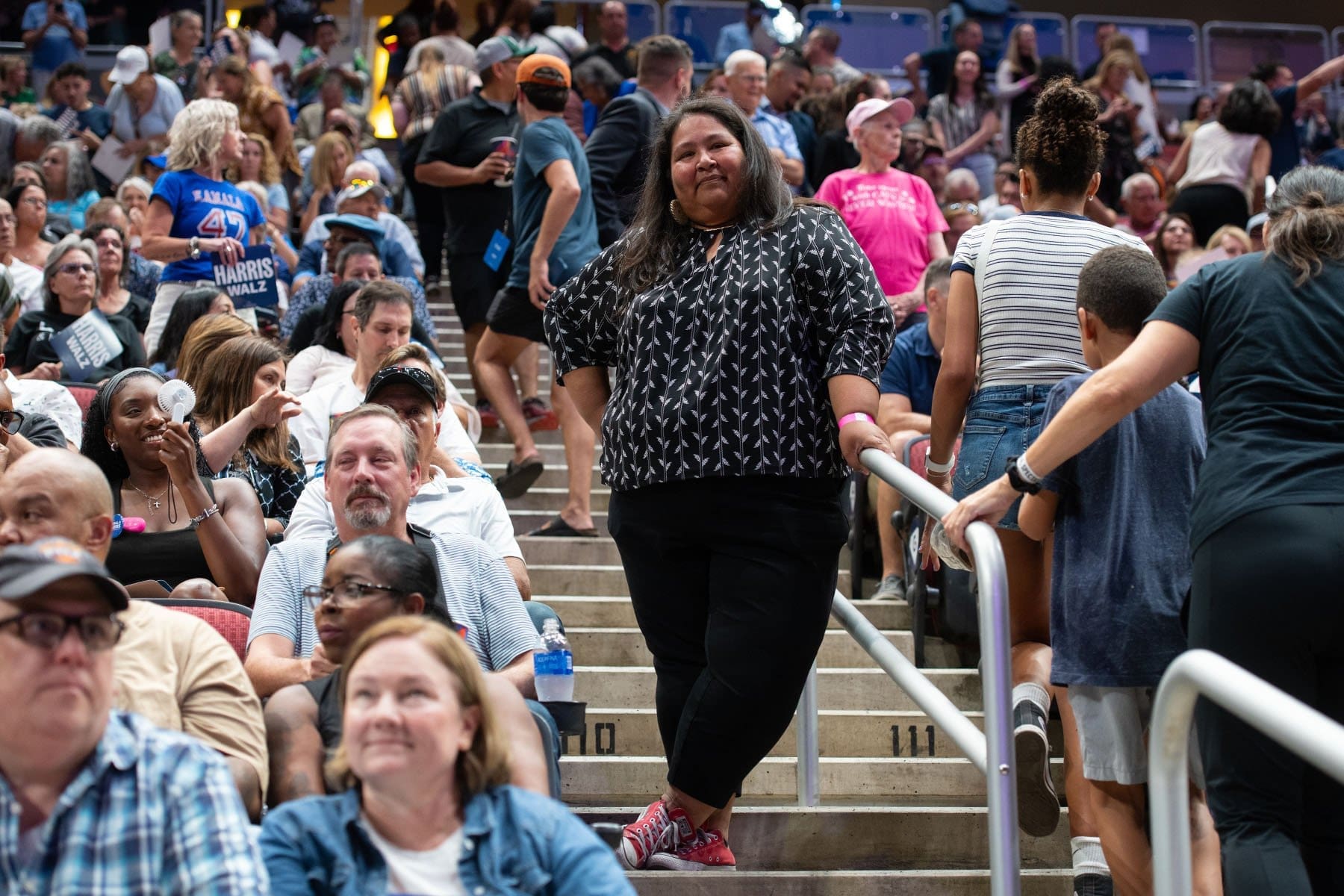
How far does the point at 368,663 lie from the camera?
2412 millimetres

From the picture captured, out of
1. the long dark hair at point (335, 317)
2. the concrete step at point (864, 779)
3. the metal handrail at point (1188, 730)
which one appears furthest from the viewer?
the long dark hair at point (335, 317)

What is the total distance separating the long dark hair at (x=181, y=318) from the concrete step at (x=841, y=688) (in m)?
2.24

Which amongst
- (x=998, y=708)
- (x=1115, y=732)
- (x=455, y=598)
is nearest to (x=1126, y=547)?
(x=1115, y=732)

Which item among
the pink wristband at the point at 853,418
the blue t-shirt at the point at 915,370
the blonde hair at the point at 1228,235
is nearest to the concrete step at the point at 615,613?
the blue t-shirt at the point at 915,370

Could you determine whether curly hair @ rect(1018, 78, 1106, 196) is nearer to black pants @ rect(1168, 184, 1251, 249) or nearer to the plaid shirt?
the plaid shirt

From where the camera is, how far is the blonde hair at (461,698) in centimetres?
245

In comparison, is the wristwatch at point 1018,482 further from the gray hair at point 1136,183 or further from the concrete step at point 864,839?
the gray hair at point 1136,183

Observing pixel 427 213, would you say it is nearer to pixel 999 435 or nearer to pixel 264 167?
pixel 264 167

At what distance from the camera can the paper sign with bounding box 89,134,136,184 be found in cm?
1136

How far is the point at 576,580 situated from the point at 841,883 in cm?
239

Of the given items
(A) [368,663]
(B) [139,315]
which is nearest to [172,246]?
(B) [139,315]

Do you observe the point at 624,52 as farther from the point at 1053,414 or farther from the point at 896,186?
the point at 1053,414

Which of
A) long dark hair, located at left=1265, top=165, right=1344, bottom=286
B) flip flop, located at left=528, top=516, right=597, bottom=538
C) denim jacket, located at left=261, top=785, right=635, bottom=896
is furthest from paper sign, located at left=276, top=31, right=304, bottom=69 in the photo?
denim jacket, located at left=261, top=785, right=635, bottom=896

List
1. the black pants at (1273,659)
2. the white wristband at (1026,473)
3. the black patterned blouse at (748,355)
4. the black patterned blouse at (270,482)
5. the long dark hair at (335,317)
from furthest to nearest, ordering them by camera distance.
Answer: the long dark hair at (335,317) → the black patterned blouse at (270,482) → the black patterned blouse at (748,355) → the white wristband at (1026,473) → the black pants at (1273,659)
